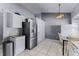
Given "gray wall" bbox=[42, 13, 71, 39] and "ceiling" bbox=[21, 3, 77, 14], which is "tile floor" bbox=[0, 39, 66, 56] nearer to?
"ceiling" bbox=[21, 3, 77, 14]

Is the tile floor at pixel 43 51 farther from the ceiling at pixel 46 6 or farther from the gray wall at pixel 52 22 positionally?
the gray wall at pixel 52 22

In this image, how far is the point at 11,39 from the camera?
4.39 meters

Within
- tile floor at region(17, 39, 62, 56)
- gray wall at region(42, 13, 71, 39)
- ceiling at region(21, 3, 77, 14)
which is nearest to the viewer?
tile floor at region(17, 39, 62, 56)

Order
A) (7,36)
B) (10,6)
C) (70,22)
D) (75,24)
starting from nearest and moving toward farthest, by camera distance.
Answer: (7,36) → (10,6) → (75,24) → (70,22)

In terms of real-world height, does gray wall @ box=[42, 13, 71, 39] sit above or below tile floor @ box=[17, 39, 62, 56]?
above

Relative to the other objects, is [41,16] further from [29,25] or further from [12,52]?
[12,52]

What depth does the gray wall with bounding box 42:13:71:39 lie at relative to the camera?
11.2 metres

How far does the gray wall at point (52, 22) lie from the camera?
441 inches

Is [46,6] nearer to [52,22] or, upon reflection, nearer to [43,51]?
[52,22]

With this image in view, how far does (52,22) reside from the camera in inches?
452

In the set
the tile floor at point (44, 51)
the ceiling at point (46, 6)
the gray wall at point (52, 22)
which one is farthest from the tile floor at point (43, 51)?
the gray wall at point (52, 22)

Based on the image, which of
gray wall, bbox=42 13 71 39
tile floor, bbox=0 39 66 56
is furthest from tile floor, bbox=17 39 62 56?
gray wall, bbox=42 13 71 39

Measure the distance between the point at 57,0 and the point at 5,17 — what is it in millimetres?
3243

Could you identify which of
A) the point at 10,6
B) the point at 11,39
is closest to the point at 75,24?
the point at 10,6
